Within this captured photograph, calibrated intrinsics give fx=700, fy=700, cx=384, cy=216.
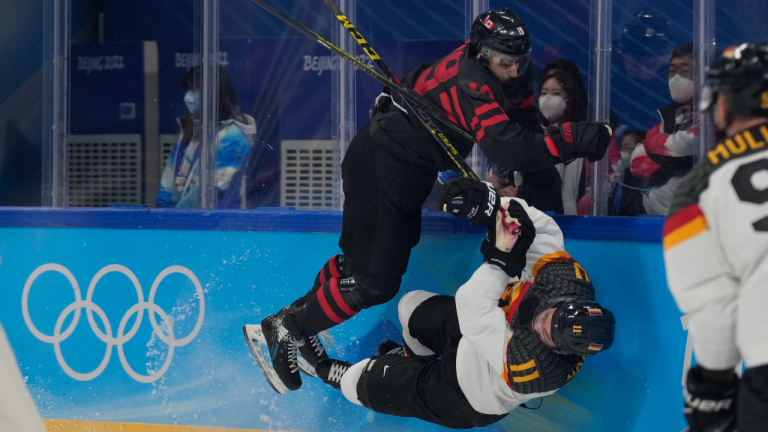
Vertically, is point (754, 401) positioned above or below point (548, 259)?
below

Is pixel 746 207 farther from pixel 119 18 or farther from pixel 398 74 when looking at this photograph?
pixel 119 18

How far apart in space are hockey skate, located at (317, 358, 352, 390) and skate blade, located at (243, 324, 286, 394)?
0.66 ft

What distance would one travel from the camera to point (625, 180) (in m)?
2.61

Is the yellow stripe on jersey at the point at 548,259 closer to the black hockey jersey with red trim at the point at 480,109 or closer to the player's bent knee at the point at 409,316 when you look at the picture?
the black hockey jersey with red trim at the point at 480,109

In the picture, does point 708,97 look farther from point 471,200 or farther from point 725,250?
point 471,200

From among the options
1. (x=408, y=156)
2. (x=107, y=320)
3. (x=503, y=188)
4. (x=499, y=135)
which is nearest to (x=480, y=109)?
(x=499, y=135)

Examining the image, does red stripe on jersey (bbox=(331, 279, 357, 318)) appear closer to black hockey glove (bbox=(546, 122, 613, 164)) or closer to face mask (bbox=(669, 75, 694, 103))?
black hockey glove (bbox=(546, 122, 613, 164))

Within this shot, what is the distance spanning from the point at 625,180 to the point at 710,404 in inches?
50.2

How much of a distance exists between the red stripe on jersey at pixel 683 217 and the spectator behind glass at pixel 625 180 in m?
1.15

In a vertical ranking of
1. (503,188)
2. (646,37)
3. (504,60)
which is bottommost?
(503,188)

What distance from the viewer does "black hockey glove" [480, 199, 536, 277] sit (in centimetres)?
221

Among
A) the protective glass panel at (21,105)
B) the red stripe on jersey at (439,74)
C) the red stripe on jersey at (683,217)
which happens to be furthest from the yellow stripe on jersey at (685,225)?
the protective glass panel at (21,105)

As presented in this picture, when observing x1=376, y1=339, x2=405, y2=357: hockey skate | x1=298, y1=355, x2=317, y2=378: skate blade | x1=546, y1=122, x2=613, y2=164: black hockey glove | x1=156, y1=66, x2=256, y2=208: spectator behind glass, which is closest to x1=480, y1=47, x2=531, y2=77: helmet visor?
x1=546, y1=122, x2=613, y2=164: black hockey glove

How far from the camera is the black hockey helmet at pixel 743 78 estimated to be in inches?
55.0
